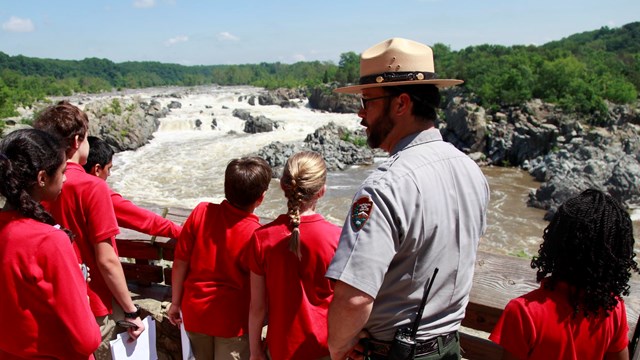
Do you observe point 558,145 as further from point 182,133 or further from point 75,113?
point 75,113

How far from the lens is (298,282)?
221 cm

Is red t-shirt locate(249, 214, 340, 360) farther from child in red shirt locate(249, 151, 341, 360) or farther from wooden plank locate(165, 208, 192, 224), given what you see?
wooden plank locate(165, 208, 192, 224)

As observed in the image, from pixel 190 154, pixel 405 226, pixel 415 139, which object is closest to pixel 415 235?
pixel 405 226

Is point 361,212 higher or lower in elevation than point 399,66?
lower

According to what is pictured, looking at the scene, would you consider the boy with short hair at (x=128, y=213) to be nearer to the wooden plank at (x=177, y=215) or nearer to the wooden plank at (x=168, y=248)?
the wooden plank at (x=168, y=248)

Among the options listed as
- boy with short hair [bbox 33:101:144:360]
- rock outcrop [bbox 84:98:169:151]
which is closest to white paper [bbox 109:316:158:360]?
boy with short hair [bbox 33:101:144:360]

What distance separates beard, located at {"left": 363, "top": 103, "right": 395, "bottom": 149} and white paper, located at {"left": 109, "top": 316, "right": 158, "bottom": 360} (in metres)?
1.63

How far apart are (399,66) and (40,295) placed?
165 centimetres

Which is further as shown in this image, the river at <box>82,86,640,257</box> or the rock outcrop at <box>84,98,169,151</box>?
the rock outcrop at <box>84,98,169,151</box>

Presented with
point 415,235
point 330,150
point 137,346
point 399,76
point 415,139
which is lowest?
point 330,150

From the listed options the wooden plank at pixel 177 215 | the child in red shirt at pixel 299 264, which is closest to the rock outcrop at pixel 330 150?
the wooden plank at pixel 177 215

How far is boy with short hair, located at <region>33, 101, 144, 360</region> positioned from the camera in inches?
97.2

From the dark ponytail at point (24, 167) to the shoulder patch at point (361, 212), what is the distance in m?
1.24

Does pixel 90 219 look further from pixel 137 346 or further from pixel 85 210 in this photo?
pixel 137 346
